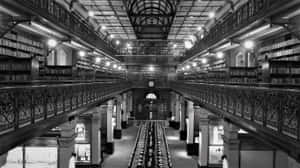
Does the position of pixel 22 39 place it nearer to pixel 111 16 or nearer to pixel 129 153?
pixel 129 153

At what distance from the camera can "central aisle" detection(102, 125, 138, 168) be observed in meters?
14.5

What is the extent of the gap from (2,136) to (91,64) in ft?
62.8

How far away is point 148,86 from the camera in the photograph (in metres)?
26.4

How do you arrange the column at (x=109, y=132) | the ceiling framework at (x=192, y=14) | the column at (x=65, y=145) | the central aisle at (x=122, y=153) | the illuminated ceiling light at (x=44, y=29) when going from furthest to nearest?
the ceiling framework at (x=192, y=14) → the column at (x=109, y=132) → the central aisle at (x=122, y=153) → the illuminated ceiling light at (x=44, y=29) → the column at (x=65, y=145)

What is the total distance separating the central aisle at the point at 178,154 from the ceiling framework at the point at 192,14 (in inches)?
365

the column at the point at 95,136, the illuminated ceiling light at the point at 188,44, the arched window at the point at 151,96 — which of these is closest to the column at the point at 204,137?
the column at the point at 95,136

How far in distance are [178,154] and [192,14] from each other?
32.2 feet

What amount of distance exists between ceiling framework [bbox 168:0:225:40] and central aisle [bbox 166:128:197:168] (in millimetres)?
9266

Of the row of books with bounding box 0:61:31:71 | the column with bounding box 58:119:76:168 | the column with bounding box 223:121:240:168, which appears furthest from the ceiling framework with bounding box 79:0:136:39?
the column with bounding box 223:121:240:168

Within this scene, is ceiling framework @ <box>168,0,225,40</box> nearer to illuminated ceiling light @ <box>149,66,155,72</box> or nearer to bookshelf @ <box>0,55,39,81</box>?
illuminated ceiling light @ <box>149,66,155,72</box>

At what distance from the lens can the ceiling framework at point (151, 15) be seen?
800 inches

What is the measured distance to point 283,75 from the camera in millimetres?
8344

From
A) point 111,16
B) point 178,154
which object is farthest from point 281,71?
point 111,16

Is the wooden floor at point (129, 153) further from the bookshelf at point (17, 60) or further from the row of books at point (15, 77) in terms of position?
the row of books at point (15, 77)
